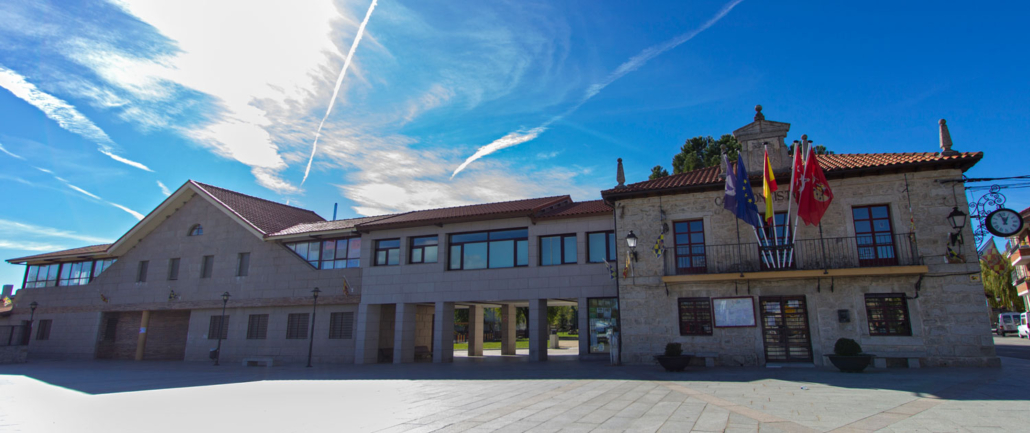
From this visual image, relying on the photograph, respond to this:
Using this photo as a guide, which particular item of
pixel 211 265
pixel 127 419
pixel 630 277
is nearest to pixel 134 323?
pixel 211 265

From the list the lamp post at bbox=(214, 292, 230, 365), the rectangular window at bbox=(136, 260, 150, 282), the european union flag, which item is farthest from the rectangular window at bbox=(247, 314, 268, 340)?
the european union flag

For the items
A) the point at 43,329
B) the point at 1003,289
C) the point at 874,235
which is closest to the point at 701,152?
the point at 874,235

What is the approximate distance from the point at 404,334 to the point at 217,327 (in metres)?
11.5

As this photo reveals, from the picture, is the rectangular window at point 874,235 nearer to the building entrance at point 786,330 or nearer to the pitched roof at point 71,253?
the building entrance at point 786,330

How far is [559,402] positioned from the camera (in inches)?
405

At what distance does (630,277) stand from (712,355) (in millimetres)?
3619

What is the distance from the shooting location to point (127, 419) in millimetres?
9234

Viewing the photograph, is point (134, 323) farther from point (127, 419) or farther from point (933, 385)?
point (933, 385)

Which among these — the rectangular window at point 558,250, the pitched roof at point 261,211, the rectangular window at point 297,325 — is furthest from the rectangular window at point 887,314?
the pitched roof at point 261,211

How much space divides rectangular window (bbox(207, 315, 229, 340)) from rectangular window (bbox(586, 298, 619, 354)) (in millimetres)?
18988

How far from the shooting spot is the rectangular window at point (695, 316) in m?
17.8

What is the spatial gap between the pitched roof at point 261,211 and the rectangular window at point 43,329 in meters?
13.8

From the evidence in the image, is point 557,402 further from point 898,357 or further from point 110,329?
point 110,329

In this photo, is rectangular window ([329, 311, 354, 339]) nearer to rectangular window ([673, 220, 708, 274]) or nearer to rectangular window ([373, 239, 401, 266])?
rectangular window ([373, 239, 401, 266])
